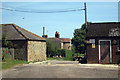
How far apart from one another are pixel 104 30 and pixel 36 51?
11.9 m

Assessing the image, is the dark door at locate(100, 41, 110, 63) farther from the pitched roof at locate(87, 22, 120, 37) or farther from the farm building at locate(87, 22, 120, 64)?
the pitched roof at locate(87, 22, 120, 37)

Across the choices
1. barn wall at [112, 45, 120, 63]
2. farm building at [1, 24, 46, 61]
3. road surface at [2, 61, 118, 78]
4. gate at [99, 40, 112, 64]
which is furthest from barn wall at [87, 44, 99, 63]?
farm building at [1, 24, 46, 61]

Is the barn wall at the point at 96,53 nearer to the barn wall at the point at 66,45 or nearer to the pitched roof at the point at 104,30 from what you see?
the pitched roof at the point at 104,30

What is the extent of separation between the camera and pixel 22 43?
27.4m

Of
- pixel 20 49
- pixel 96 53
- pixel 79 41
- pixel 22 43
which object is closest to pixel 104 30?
pixel 96 53

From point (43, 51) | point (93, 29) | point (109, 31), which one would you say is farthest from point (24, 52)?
point (109, 31)

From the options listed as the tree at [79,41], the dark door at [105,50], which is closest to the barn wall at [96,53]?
the dark door at [105,50]

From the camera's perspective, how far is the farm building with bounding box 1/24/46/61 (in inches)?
1070

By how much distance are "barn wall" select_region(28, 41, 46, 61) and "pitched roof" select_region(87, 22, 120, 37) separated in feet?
31.6

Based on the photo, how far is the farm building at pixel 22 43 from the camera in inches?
1070

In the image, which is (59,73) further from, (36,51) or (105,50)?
(36,51)

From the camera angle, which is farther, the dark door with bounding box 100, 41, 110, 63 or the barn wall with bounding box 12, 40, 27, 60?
the barn wall with bounding box 12, 40, 27, 60

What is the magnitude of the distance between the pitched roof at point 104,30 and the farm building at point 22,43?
375 inches

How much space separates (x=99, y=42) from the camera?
2108 centimetres
